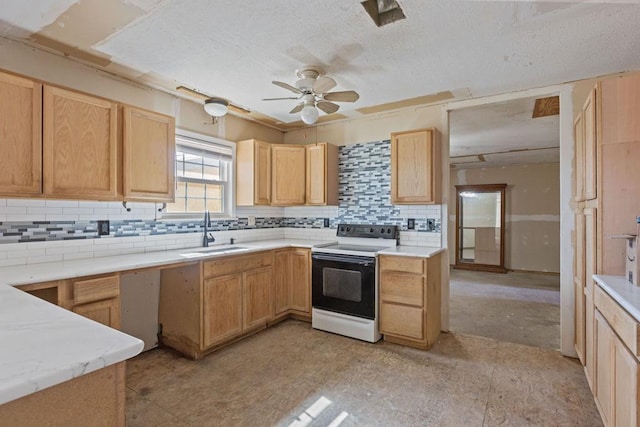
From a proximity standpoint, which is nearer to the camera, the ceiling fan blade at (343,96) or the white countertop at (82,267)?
the white countertop at (82,267)

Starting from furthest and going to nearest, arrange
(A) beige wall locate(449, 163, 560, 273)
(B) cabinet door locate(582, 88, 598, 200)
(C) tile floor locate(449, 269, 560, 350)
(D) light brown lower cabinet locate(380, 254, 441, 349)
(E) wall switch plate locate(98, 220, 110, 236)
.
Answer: (A) beige wall locate(449, 163, 560, 273) → (C) tile floor locate(449, 269, 560, 350) → (D) light brown lower cabinet locate(380, 254, 441, 349) → (E) wall switch plate locate(98, 220, 110, 236) → (B) cabinet door locate(582, 88, 598, 200)

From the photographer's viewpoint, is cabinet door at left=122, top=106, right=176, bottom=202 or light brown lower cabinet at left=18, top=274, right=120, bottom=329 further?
cabinet door at left=122, top=106, right=176, bottom=202

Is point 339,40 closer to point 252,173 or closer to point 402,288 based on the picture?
point 252,173

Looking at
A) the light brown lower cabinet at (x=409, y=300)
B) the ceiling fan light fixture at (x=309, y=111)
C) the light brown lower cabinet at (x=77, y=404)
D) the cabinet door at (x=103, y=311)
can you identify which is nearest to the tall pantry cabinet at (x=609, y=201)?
the light brown lower cabinet at (x=409, y=300)

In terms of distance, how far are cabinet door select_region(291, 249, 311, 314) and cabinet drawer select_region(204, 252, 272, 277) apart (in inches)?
13.9

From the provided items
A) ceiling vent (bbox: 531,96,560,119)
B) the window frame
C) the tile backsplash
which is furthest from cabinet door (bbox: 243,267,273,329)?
ceiling vent (bbox: 531,96,560,119)

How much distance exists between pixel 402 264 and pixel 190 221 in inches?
86.6

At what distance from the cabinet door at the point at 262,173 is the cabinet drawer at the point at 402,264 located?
160 cm

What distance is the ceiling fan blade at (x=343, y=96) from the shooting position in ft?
8.52

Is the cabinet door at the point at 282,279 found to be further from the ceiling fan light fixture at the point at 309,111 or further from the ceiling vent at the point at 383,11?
the ceiling vent at the point at 383,11

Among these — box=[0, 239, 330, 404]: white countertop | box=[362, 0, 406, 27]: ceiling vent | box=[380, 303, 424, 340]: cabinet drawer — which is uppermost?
box=[362, 0, 406, 27]: ceiling vent

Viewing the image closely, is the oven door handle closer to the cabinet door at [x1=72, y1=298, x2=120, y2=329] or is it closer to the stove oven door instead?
the stove oven door

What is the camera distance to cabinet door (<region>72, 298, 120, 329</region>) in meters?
2.01

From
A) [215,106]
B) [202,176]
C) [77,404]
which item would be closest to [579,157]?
[215,106]
